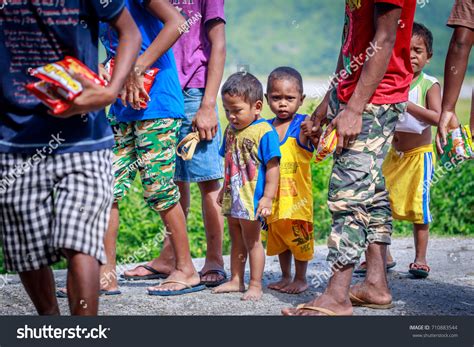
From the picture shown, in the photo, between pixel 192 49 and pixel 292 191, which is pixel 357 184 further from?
pixel 192 49

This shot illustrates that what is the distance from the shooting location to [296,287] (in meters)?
5.35

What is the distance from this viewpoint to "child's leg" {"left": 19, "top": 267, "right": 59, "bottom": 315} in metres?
3.85

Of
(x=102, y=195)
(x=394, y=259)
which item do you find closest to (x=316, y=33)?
(x=394, y=259)

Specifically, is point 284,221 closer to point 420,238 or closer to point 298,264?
point 298,264

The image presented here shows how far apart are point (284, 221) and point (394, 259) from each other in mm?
1687

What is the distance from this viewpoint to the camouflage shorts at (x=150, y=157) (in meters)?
5.09

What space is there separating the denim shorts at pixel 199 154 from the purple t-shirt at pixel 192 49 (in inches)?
3.0

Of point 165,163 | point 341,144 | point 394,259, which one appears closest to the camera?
point 341,144

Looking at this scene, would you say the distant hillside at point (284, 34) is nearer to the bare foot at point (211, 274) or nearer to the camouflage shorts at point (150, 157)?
the bare foot at point (211, 274)

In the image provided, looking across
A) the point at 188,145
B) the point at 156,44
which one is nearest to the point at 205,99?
the point at 188,145

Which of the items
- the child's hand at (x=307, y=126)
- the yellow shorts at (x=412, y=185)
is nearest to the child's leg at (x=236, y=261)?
the child's hand at (x=307, y=126)

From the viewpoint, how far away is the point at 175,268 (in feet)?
17.7

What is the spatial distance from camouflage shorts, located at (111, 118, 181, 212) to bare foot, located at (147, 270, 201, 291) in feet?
1.39

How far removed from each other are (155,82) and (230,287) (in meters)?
1.31
